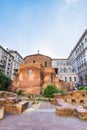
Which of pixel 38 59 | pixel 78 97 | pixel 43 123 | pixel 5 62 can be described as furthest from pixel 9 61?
pixel 43 123

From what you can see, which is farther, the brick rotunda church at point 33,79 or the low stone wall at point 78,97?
the brick rotunda church at point 33,79

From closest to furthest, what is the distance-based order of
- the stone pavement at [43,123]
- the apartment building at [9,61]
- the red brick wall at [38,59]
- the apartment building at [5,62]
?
the stone pavement at [43,123] < the red brick wall at [38,59] < the apartment building at [5,62] < the apartment building at [9,61]

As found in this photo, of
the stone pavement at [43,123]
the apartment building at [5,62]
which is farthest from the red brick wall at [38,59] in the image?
the stone pavement at [43,123]

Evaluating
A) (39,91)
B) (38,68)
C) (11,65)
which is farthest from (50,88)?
(11,65)

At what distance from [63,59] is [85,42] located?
92.8 ft

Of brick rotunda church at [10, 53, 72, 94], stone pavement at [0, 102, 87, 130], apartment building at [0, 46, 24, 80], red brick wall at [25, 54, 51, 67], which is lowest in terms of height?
stone pavement at [0, 102, 87, 130]

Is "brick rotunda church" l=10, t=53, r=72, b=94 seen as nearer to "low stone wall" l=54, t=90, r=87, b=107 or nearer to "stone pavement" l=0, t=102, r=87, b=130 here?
"low stone wall" l=54, t=90, r=87, b=107

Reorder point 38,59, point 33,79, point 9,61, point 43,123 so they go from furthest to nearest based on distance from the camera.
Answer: point 9,61
point 38,59
point 33,79
point 43,123

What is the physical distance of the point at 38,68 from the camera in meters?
23.3

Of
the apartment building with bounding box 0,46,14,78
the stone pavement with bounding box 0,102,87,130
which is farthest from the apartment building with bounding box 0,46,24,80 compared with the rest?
the stone pavement with bounding box 0,102,87,130

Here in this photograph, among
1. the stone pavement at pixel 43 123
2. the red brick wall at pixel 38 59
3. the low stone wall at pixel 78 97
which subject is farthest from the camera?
the red brick wall at pixel 38 59

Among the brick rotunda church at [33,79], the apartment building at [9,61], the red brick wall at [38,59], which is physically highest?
the apartment building at [9,61]

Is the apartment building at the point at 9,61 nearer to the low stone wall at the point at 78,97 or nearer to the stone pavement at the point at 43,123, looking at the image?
the low stone wall at the point at 78,97

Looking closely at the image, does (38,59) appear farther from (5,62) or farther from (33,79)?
(5,62)
